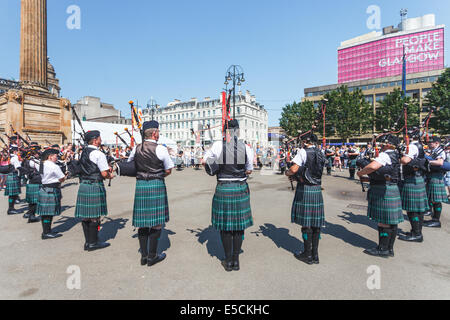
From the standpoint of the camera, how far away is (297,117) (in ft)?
165

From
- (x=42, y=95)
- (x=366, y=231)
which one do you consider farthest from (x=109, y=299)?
(x=42, y=95)

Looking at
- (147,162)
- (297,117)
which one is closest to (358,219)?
(147,162)

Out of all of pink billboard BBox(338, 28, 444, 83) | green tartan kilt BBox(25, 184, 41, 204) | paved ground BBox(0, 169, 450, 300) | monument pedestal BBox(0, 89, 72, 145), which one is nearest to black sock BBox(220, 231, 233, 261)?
paved ground BBox(0, 169, 450, 300)

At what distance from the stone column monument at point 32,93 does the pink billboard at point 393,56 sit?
259 ft

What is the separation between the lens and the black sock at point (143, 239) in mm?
3607

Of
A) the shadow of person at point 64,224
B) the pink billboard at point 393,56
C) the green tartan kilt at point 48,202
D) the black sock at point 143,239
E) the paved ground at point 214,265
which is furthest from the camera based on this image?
the pink billboard at point 393,56

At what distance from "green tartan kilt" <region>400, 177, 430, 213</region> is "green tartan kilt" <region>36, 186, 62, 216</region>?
21.7 ft

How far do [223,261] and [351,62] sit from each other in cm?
8736

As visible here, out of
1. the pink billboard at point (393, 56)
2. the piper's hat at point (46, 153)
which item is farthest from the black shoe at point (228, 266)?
the pink billboard at point (393, 56)

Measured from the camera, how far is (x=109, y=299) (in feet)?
9.11

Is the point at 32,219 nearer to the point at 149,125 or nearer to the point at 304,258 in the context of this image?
the point at 149,125

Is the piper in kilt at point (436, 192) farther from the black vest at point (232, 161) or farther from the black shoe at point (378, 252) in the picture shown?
the black vest at point (232, 161)

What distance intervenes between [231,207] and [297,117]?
1967 inches
